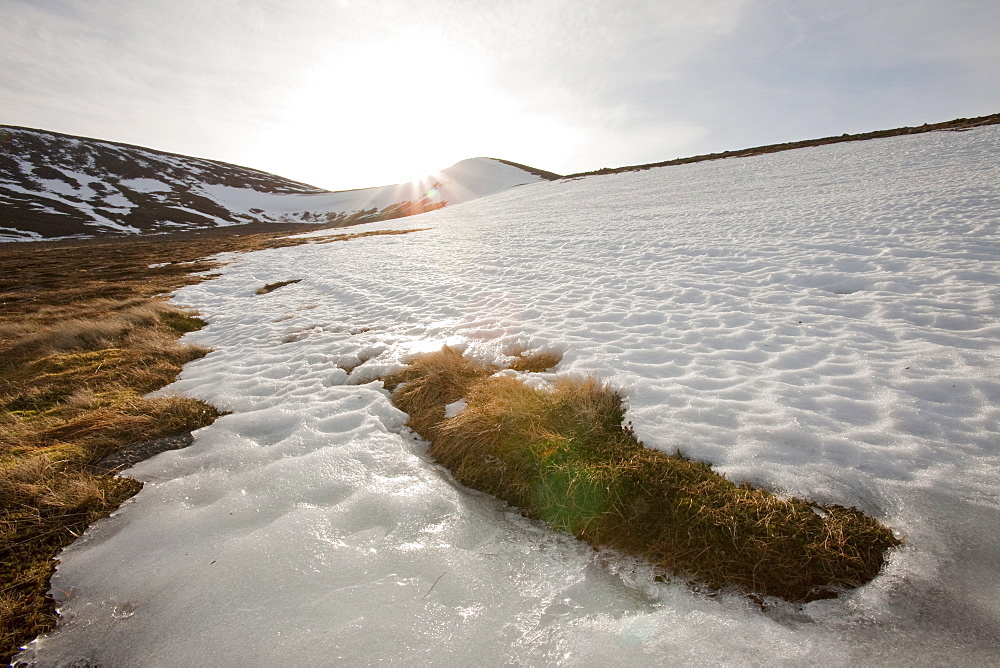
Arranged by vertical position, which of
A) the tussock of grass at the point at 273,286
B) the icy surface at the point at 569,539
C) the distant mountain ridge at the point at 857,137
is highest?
the distant mountain ridge at the point at 857,137

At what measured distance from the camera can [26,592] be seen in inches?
98.7

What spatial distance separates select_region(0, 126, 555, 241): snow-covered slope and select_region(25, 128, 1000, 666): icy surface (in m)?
53.8

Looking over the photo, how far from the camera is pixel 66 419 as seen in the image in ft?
15.4

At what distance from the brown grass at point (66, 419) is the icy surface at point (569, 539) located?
20cm

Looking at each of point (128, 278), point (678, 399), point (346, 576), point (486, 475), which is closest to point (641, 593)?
point (486, 475)

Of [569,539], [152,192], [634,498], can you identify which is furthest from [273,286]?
[152,192]

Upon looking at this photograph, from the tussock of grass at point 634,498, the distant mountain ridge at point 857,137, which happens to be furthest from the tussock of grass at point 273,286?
the distant mountain ridge at point 857,137

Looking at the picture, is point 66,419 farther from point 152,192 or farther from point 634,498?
point 152,192

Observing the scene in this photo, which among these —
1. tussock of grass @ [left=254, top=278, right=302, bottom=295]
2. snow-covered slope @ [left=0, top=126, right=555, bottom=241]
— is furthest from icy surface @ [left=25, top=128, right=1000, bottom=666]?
snow-covered slope @ [left=0, top=126, right=555, bottom=241]

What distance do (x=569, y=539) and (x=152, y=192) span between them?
109 m

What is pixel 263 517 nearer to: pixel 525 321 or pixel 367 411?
pixel 367 411

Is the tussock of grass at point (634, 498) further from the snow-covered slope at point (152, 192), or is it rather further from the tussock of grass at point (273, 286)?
the snow-covered slope at point (152, 192)

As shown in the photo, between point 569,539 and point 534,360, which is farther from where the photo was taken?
point 534,360

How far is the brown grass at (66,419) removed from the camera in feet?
8.91
